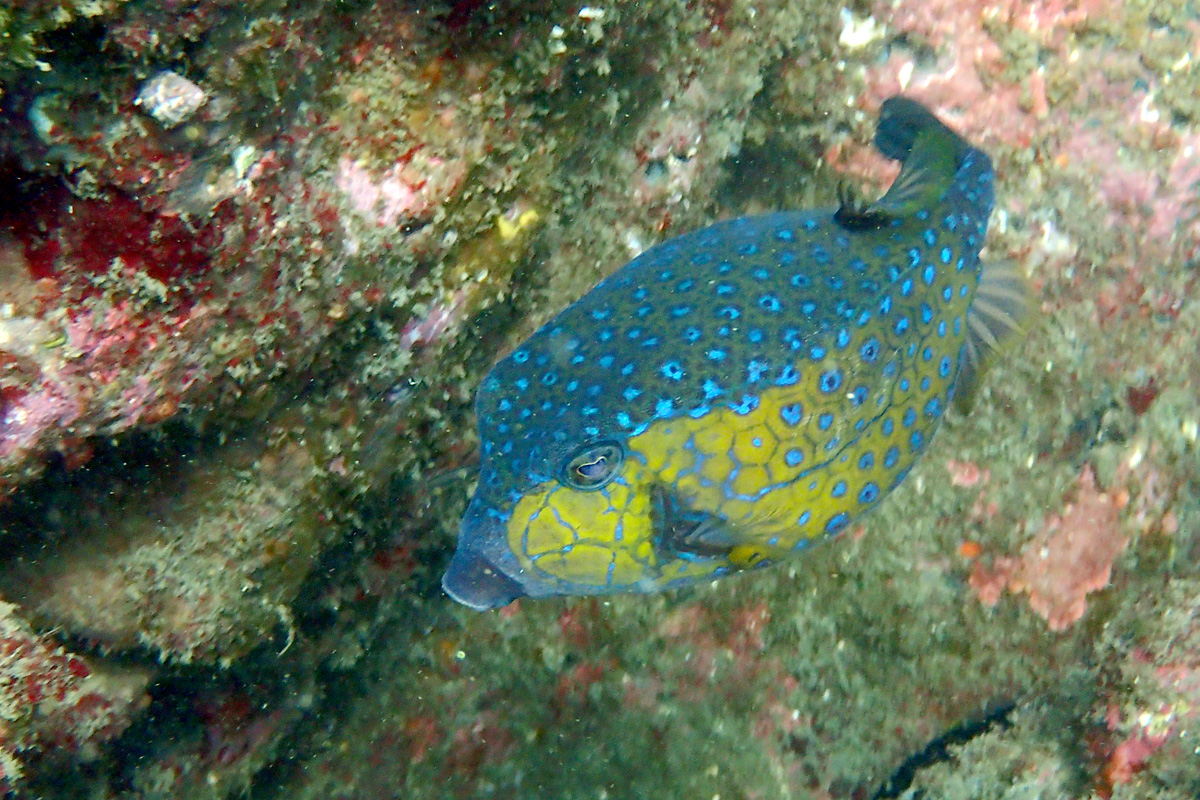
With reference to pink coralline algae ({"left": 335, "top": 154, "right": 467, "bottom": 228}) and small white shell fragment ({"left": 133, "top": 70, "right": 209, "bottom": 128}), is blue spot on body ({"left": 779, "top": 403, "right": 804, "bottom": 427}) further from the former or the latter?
small white shell fragment ({"left": 133, "top": 70, "right": 209, "bottom": 128})

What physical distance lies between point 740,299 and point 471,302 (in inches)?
50.6

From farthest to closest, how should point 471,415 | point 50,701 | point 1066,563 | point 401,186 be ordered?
point 1066,563 < point 471,415 < point 50,701 < point 401,186

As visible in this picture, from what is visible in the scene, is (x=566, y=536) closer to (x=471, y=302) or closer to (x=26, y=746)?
(x=471, y=302)

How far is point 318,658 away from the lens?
4410 millimetres

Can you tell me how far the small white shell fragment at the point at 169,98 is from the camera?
6.97 feet

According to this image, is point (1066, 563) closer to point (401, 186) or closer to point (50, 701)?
point (401, 186)

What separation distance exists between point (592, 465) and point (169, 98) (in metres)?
1.66

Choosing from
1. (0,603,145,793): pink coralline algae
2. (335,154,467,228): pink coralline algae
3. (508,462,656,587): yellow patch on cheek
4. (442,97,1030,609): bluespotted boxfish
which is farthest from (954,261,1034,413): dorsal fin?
(0,603,145,793): pink coralline algae

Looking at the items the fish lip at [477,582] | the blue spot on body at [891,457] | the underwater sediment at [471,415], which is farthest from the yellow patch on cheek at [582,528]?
the blue spot on body at [891,457]

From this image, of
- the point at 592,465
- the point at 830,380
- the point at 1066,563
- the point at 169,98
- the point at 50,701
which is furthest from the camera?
the point at 1066,563

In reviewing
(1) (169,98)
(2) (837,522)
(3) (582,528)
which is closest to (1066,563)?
(2) (837,522)

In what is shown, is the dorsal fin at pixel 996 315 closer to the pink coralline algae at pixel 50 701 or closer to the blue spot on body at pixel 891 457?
the blue spot on body at pixel 891 457

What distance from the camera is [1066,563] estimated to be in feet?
13.5

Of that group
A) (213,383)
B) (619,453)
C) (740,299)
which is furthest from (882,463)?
(213,383)
